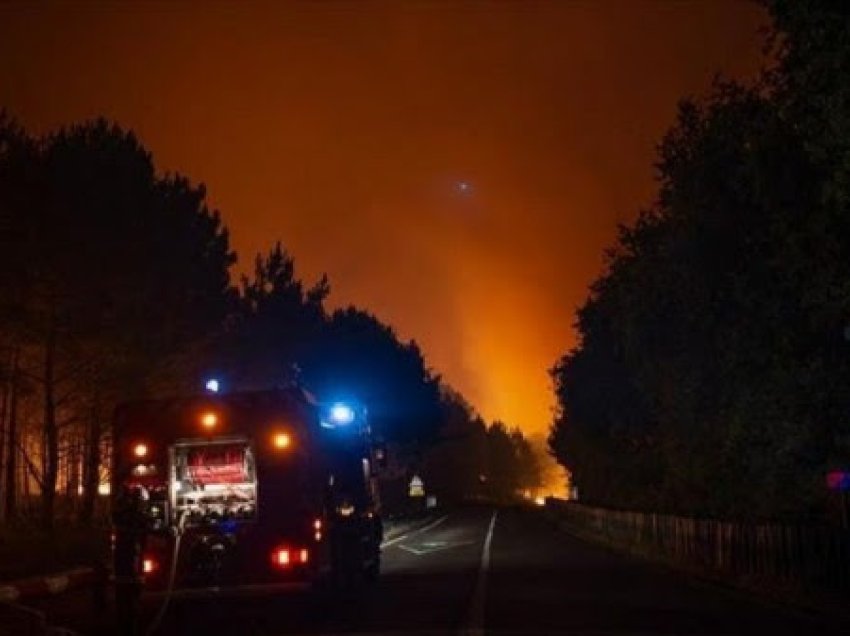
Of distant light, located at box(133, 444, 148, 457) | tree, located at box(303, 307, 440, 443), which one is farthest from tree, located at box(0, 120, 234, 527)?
tree, located at box(303, 307, 440, 443)

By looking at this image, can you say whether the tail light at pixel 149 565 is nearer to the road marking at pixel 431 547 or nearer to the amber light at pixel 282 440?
the amber light at pixel 282 440

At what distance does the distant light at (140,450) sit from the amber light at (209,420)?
98 centimetres

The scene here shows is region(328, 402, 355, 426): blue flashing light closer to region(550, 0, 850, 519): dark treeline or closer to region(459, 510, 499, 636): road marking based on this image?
region(459, 510, 499, 636): road marking

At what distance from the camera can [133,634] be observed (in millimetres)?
15203

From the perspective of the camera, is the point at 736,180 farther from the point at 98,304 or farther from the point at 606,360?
the point at 606,360

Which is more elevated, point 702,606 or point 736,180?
point 736,180

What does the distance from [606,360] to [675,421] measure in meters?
19.9

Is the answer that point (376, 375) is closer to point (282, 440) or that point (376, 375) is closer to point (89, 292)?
point (89, 292)

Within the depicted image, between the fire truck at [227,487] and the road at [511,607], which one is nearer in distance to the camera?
the road at [511,607]

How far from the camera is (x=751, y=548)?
22.9 meters

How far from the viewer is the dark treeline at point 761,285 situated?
1661cm

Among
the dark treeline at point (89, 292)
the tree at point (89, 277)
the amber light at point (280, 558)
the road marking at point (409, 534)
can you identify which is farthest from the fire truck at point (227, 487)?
the road marking at point (409, 534)

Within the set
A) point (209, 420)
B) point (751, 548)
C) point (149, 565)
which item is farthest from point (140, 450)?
point (751, 548)

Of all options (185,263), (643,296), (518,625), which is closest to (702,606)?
(518,625)
